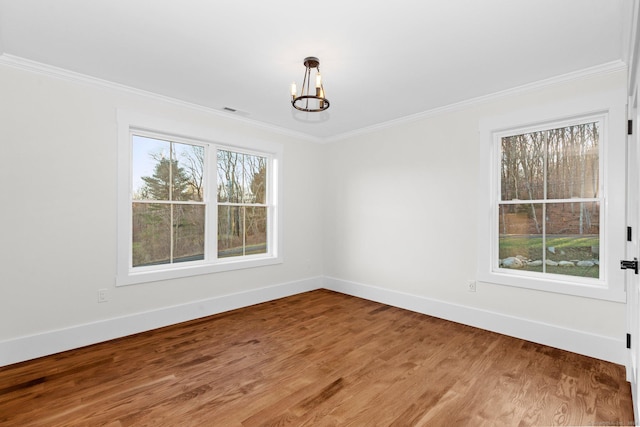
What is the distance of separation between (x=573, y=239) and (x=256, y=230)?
12.5 feet

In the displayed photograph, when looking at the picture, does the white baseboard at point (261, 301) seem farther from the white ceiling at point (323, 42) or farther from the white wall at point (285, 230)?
the white ceiling at point (323, 42)

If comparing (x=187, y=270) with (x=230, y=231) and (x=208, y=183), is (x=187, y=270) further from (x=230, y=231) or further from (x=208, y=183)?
(x=208, y=183)

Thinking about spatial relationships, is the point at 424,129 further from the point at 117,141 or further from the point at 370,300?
the point at 117,141

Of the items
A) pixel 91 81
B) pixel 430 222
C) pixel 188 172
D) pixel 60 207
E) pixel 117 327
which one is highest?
pixel 91 81

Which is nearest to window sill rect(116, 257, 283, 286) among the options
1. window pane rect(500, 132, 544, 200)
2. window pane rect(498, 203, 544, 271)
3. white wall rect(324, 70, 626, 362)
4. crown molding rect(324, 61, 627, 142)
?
white wall rect(324, 70, 626, 362)

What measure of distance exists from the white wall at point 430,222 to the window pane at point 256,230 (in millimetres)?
1165

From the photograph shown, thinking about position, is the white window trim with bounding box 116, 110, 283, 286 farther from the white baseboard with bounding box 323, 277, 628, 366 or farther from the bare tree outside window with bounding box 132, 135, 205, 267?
the white baseboard with bounding box 323, 277, 628, 366

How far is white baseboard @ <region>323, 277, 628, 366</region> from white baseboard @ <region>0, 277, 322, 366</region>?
179cm

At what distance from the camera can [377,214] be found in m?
4.61

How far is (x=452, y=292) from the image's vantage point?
377cm

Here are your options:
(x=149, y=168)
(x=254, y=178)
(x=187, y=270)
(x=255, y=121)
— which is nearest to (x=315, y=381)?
(x=187, y=270)

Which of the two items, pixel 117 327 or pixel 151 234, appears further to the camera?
pixel 151 234

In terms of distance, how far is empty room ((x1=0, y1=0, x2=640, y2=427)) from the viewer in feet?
6.97

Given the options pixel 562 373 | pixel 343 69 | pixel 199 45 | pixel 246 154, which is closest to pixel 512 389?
pixel 562 373
